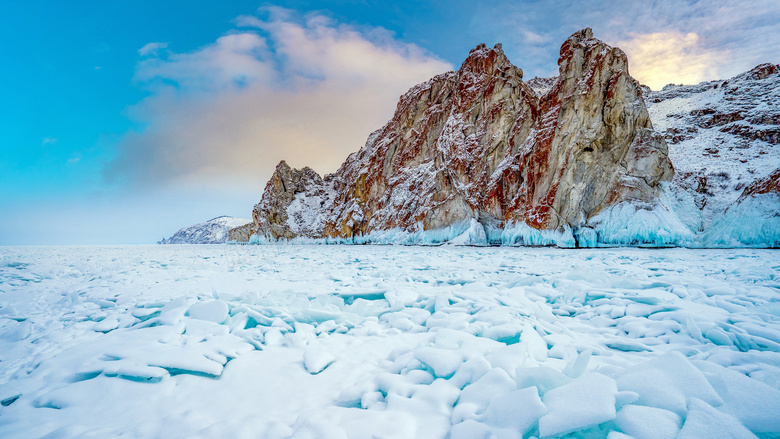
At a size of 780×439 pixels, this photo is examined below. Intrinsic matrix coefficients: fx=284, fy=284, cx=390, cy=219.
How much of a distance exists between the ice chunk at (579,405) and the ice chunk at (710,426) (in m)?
0.30

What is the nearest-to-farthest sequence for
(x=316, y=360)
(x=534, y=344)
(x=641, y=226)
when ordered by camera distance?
1. (x=316, y=360)
2. (x=534, y=344)
3. (x=641, y=226)

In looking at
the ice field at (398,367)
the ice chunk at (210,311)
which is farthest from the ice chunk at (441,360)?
the ice chunk at (210,311)

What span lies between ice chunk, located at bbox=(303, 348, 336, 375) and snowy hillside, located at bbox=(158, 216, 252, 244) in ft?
445

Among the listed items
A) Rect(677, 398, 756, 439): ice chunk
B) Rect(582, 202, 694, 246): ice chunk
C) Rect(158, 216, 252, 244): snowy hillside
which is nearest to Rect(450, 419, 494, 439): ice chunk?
Rect(677, 398, 756, 439): ice chunk

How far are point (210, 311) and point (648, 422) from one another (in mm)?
4333

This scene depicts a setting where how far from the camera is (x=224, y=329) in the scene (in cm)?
328

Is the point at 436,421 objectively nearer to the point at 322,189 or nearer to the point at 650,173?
the point at 650,173

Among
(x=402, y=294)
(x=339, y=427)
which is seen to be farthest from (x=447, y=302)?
(x=339, y=427)

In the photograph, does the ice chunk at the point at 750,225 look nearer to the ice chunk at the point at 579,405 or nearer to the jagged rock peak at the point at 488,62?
the jagged rock peak at the point at 488,62

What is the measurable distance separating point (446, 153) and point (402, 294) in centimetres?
3621

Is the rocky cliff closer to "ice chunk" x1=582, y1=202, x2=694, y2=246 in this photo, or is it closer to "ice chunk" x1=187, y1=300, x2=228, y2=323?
"ice chunk" x1=582, y1=202, x2=694, y2=246

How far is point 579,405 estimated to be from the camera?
5.15ft

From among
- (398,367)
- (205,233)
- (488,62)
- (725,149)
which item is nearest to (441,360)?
(398,367)

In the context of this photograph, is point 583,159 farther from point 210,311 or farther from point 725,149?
point 210,311
